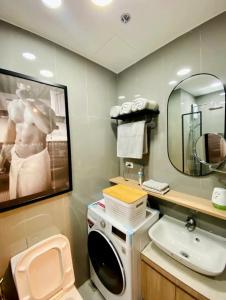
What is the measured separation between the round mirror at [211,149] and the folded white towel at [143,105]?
20.9 inches

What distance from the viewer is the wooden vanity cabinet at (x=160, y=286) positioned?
3.08ft

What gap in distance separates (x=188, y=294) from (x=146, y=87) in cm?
179

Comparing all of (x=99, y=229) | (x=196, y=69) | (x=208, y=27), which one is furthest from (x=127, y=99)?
(x=99, y=229)

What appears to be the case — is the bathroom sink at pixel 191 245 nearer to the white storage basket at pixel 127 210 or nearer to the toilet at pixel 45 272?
the white storage basket at pixel 127 210

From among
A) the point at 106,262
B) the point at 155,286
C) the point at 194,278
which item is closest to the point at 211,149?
the point at 194,278

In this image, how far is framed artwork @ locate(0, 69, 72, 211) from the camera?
1077 mm

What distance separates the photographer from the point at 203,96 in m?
1.21

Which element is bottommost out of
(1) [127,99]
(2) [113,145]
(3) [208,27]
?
(2) [113,145]

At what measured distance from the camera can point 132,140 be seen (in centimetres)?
162

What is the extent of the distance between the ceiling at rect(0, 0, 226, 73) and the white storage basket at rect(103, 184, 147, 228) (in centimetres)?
144

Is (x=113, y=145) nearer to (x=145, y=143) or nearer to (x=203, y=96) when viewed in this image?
(x=145, y=143)

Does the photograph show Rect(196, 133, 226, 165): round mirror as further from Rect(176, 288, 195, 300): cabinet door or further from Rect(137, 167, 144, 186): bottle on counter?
Rect(176, 288, 195, 300): cabinet door

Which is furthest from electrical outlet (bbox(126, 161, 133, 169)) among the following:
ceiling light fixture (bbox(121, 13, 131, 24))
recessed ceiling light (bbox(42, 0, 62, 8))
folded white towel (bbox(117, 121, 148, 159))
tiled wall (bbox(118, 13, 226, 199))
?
recessed ceiling light (bbox(42, 0, 62, 8))

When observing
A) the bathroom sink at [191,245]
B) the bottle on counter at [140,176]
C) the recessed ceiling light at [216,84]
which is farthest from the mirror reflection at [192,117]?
the bathroom sink at [191,245]
